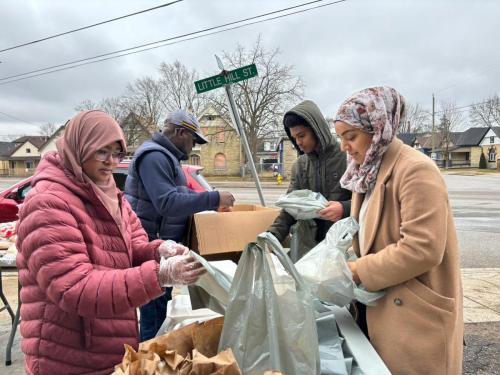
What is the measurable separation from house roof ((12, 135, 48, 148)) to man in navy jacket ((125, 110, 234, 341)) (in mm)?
70277

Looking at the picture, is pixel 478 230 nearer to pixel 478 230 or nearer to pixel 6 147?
pixel 478 230

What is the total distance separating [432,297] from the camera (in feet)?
4.52

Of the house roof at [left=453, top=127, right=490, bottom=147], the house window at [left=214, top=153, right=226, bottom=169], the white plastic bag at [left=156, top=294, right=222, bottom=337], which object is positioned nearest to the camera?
the white plastic bag at [left=156, top=294, right=222, bottom=337]

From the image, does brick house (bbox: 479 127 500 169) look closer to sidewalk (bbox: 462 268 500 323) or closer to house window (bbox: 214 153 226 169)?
house window (bbox: 214 153 226 169)

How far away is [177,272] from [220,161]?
4123 centimetres

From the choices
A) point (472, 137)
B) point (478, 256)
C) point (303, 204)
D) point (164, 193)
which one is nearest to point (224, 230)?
point (164, 193)

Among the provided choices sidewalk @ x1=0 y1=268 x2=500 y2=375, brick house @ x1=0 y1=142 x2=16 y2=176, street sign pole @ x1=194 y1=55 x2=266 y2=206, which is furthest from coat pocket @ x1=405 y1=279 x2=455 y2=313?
brick house @ x1=0 y1=142 x2=16 y2=176

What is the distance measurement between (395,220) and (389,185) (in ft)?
0.45

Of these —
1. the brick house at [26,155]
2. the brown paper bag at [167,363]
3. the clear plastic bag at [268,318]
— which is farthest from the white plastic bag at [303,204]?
the brick house at [26,155]

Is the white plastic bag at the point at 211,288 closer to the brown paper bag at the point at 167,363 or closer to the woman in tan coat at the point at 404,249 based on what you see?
the brown paper bag at the point at 167,363

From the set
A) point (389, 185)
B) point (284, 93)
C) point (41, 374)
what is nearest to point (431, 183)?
point (389, 185)

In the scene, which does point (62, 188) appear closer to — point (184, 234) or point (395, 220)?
point (395, 220)

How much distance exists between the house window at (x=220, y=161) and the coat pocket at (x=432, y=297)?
134 feet

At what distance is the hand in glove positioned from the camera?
1287 mm
